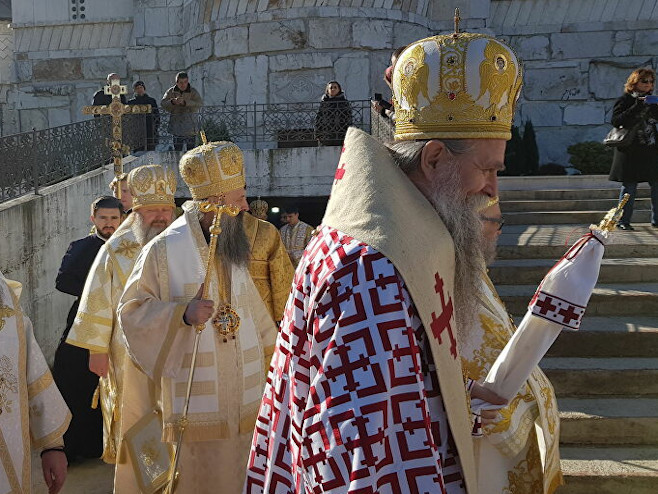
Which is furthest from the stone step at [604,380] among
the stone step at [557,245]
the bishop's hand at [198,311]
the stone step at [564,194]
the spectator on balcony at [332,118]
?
the spectator on balcony at [332,118]

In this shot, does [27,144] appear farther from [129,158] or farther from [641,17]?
[641,17]

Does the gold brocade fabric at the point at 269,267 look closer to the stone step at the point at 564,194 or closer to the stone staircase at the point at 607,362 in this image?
the stone staircase at the point at 607,362

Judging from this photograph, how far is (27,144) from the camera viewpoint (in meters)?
10.7

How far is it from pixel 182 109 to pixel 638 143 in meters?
8.46

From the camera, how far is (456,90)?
98.6 inches

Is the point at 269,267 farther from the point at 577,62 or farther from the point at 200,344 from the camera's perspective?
the point at 577,62

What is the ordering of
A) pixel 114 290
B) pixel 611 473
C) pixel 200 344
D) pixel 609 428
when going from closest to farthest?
pixel 200 344 < pixel 611 473 < pixel 609 428 < pixel 114 290

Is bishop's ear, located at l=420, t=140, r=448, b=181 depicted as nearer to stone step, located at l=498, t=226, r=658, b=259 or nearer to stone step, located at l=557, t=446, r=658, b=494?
stone step, located at l=557, t=446, r=658, b=494

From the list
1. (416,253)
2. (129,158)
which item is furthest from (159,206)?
(129,158)

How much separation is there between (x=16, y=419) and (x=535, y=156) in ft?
43.5

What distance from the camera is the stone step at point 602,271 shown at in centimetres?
751

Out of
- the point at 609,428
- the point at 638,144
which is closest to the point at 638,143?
the point at 638,144

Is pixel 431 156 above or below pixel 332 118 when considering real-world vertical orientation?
below

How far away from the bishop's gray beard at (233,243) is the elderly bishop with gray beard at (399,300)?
2.35 metres
